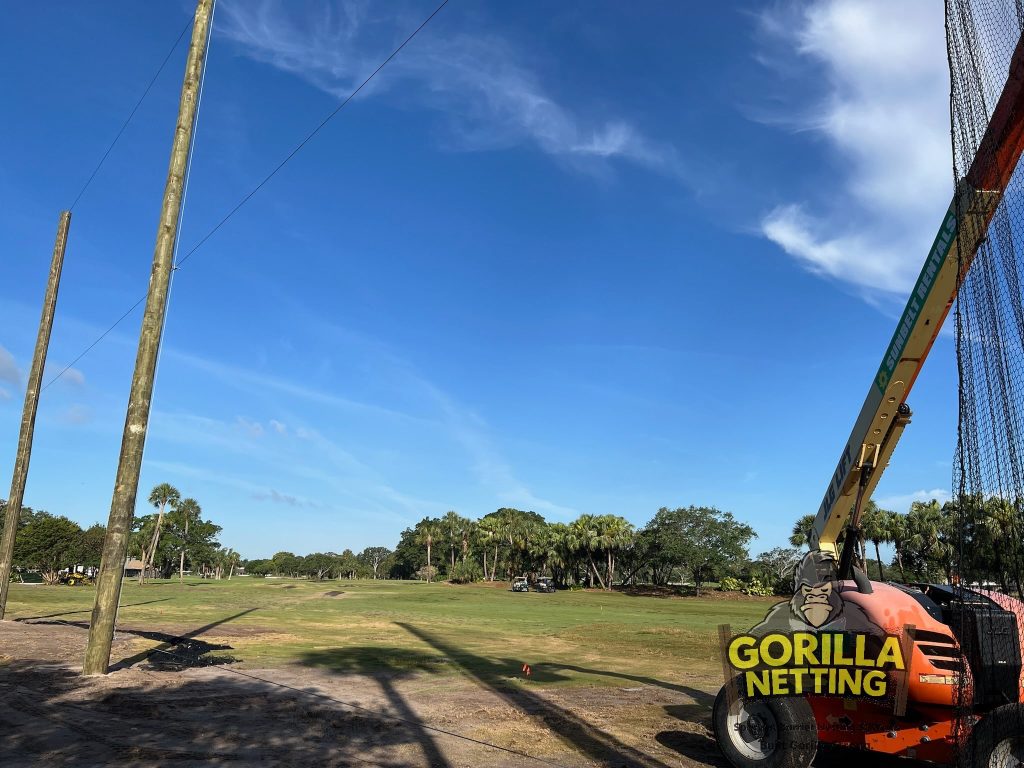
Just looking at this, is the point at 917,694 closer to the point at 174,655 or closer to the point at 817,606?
the point at 817,606

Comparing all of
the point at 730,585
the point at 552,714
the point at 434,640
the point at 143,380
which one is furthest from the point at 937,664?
the point at 730,585

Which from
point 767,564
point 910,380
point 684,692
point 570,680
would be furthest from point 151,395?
point 767,564

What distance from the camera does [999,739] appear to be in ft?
19.8

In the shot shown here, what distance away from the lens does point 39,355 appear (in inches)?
848

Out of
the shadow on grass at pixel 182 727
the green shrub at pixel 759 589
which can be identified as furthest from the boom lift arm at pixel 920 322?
the green shrub at pixel 759 589

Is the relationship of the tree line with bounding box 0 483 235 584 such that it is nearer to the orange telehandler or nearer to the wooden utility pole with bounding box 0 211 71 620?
the wooden utility pole with bounding box 0 211 71 620

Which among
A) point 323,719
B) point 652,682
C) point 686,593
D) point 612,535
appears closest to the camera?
point 323,719

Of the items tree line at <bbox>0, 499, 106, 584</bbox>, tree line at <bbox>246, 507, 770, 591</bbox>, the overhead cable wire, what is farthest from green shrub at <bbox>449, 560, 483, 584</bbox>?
the overhead cable wire

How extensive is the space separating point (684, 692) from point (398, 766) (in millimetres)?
7197

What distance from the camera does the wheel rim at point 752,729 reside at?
23.3 feet

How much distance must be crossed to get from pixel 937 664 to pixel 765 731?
5.93ft

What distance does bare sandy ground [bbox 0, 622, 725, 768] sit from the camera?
23.0ft

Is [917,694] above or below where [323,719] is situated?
above

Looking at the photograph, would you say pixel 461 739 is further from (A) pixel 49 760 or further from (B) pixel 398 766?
(A) pixel 49 760
